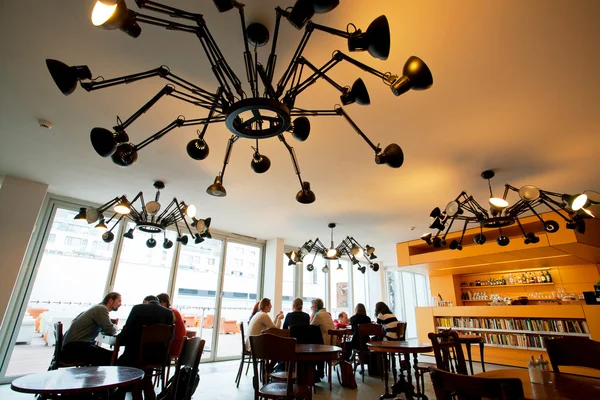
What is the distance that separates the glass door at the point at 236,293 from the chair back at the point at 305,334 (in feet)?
12.1

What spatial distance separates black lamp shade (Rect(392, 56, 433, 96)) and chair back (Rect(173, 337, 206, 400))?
6.93 ft

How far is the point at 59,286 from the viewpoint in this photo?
223 inches

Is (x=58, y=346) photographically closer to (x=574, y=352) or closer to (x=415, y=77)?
(x=415, y=77)

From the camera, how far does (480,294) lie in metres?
8.76

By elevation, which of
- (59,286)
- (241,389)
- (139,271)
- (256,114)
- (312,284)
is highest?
(256,114)

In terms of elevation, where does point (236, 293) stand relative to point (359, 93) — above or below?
below

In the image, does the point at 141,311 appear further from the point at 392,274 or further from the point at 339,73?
the point at 392,274

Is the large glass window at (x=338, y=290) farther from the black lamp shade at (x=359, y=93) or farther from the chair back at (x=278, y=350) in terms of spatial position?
the black lamp shade at (x=359, y=93)

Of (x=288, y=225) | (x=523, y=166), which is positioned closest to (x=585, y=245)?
(x=523, y=166)

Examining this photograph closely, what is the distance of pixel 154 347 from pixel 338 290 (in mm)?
7780

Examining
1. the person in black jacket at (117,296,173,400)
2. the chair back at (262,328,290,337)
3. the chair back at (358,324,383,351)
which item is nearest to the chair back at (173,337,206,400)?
the person in black jacket at (117,296,173,400)

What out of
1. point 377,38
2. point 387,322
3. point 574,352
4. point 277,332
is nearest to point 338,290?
point 387,322

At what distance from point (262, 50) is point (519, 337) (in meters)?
7.67

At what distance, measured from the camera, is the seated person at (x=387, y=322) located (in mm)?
5621
